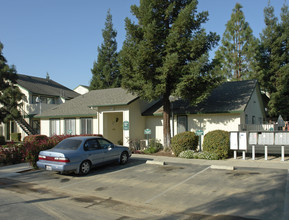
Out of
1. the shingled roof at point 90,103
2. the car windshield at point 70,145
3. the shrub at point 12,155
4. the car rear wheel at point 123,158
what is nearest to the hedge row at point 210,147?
the car rear wheel at point 123,158

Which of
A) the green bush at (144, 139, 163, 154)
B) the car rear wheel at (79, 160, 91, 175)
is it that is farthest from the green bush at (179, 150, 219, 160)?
the car rear wheel at (79, 160, 91, 175)

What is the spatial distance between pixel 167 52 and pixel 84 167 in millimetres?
8274

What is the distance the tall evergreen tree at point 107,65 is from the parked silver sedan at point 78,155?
103ft

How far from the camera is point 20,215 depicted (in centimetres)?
564

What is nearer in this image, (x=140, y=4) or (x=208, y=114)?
(x=140, y=4)

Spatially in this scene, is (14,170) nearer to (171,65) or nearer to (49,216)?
(49,216)

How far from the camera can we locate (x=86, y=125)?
69.0 feet

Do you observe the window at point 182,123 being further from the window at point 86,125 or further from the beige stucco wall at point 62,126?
the window at point 86,125

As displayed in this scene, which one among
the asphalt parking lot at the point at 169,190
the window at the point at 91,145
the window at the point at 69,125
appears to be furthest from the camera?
the window at the point at 69,125

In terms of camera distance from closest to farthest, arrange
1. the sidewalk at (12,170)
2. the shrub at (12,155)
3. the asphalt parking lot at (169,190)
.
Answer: the asphalt parking lot at (169,190) < the sidewalk at (12,170) < the shrub at (12,155)

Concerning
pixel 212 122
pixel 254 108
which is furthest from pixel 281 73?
pixel 212 122

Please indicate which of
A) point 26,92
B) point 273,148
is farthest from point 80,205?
point 26,92

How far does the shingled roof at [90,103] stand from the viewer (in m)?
18.6

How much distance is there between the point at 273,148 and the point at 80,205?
11258mm
